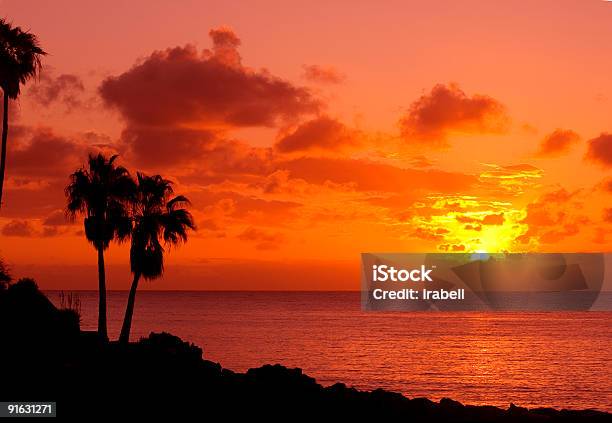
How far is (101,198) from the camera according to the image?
4325 cm

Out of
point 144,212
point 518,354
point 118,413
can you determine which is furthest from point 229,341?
Answer: point 118,413

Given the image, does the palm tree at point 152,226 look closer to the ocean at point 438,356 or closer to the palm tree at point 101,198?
the palm tree at point 101,198

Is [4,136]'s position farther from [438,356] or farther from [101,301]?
[438,356]

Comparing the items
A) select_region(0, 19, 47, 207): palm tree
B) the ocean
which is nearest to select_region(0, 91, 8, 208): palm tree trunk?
select_region(0, 19, 47, 207): palm tree

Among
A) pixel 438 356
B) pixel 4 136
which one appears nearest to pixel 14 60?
pixel 4 136

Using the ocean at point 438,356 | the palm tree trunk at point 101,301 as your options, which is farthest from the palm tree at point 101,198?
the ocean at point 438,356

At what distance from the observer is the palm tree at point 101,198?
43.3 meters

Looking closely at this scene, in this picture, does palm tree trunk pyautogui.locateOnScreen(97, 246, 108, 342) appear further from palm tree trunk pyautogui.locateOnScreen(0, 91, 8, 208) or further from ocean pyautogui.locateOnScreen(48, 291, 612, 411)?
ocean pyautogui.locateOnScreen(48, 291, 612, 411)

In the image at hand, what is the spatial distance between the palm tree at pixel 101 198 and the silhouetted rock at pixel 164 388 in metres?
6.44

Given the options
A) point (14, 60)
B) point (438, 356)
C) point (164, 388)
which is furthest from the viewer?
point (438, 356)

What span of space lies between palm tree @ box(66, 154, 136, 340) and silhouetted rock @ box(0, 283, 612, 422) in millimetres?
6444

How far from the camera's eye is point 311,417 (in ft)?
89.2

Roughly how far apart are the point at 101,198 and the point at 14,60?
7820mm

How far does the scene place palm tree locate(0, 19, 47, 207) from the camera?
3962 cm
